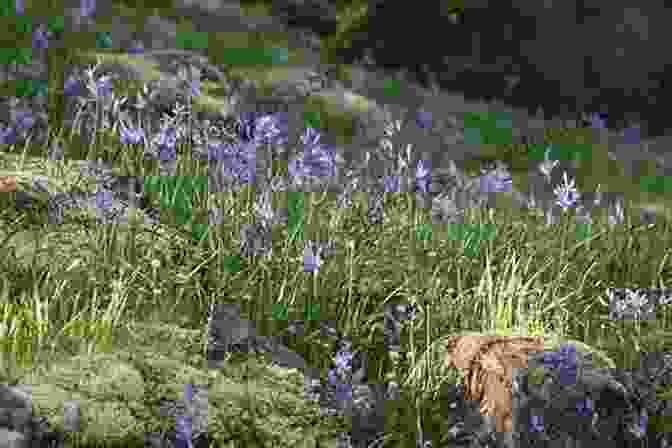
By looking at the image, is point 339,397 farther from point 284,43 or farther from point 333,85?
point 284,43

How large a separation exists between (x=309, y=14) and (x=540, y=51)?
363cm

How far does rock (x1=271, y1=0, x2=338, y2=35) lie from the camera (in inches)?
602

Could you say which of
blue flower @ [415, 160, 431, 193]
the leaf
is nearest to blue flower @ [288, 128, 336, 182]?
blue flower @ [415, 160, 431, 193]

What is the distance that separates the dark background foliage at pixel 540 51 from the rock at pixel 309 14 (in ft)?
4.72

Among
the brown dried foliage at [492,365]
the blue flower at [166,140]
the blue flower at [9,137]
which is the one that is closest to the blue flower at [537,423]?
the brown dried foliage at [492,365]

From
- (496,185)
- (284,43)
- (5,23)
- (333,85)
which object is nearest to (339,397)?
(496,185)

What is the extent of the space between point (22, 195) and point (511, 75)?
34.7 ft

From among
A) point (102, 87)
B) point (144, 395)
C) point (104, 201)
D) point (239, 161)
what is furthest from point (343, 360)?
point (102, 87)

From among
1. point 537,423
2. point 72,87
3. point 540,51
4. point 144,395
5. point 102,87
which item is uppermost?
point 102,87

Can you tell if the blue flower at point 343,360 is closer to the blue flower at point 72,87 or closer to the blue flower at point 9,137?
the blue flower at point 9,137

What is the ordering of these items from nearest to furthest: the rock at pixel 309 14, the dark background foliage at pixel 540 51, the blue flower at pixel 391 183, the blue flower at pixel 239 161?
the blue flower at pixel 239 161 → the blue flower at pixel 391 183 → the dark background foliage at pixel 540 51 → the rock at pixel 309 14

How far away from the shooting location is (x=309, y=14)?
15.4m

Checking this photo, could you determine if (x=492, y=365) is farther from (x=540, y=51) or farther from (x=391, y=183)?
(x=540, y=51)

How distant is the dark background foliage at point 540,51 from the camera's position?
44.8 ft
